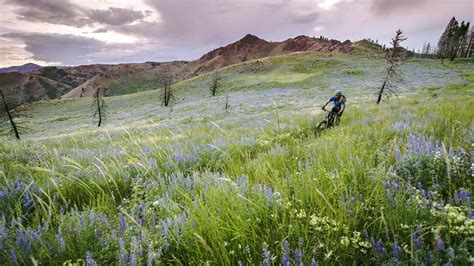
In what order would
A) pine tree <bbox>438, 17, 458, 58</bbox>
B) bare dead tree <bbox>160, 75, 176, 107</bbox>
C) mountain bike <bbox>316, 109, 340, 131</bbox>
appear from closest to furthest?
mountain bike <bbox>316, 109, 340, 131</bbox> → bare dead tree <bbox>160, 75, 176, 107</bbox> → pine tree <bbox>438, 17, 458, 58</bbox>

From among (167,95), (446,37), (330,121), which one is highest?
(446,37)

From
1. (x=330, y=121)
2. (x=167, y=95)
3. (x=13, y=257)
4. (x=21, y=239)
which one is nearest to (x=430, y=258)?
(x=13, y=257)

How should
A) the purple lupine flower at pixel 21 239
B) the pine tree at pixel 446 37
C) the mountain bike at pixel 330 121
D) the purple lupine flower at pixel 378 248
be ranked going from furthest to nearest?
the pine tree at pixel 446 37 → the mountain bike at pixel 330 121 → the purple lupine flower at pixel 21 239 → the purple lupine flower at pixel 378 248

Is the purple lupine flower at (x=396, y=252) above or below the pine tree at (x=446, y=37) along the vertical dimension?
below

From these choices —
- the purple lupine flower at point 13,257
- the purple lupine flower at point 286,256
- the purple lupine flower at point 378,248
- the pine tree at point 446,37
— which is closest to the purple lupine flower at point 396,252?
the purple lupine flower at point 378,248

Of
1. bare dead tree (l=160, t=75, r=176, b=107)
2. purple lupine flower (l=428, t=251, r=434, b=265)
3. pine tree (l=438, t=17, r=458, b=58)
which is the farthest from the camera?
pine tree (l=438, t=17, r=458, b=58)

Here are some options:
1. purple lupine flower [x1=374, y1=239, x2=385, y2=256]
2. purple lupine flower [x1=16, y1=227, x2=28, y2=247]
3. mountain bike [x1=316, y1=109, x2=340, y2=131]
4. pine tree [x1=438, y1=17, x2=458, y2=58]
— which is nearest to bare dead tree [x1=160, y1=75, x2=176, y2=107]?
mountain bike [x1=316, y1=109, x2=340, y2=131]

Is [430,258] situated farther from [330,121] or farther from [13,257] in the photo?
[330,121]

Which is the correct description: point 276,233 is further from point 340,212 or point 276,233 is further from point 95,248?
point 95,248

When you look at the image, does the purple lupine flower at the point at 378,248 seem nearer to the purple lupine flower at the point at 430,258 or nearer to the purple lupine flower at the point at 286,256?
the purple lupine flower at the point at 430,258

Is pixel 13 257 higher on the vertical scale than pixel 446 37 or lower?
lower

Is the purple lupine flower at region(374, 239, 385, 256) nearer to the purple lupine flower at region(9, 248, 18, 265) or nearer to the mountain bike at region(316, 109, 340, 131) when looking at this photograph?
the purple lupine flower at region(9, 248, 18, 265)

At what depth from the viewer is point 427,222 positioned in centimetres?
159

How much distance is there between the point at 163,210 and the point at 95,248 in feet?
2.09
